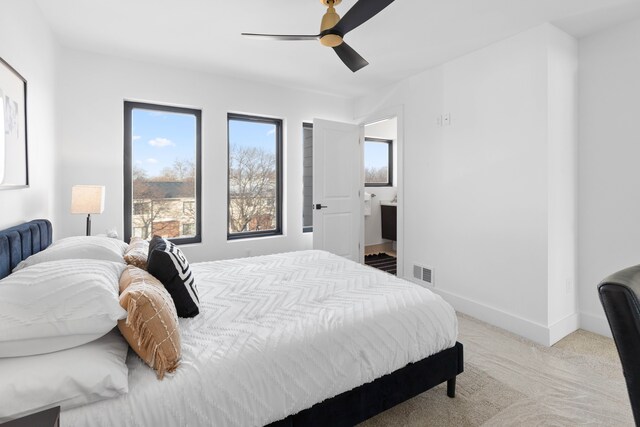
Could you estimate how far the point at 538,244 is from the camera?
2656 millimetres

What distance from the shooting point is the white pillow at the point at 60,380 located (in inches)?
36.8

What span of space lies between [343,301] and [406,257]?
233cm

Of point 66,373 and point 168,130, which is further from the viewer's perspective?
point 168,130

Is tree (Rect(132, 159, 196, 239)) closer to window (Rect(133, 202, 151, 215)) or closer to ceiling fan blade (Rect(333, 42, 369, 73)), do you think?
window (Rect(133, 202, 151, 215))

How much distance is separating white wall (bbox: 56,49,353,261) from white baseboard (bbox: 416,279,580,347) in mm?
2167

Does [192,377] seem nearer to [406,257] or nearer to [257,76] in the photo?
Result: [406,257]

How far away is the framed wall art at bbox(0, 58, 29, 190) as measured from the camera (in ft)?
5.33

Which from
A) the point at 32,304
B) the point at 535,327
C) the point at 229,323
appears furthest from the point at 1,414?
the point at 535,327

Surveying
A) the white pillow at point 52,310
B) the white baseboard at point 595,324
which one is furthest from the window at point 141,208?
the white baseboard at point 595,324

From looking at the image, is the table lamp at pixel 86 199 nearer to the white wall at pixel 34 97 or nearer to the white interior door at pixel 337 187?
A: the white wall at pixel 34 97

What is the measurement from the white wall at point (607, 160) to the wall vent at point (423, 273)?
1.31 meters

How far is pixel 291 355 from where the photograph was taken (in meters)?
1.35

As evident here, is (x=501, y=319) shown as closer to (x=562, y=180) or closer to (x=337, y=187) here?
(x=562, y=180)

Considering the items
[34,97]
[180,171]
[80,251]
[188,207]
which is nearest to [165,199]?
[188,207]
